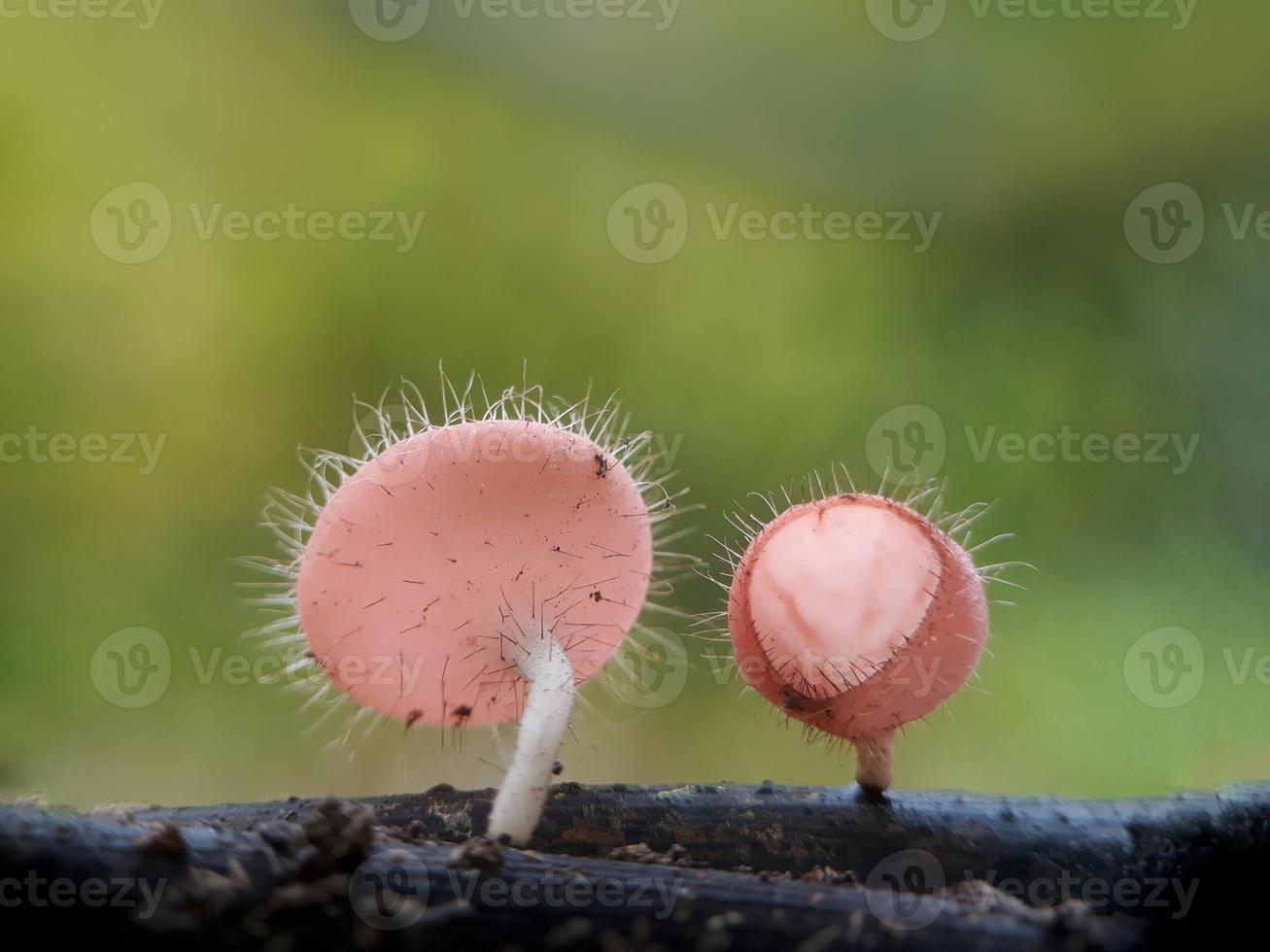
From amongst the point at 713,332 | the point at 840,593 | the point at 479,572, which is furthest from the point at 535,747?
the point at 713,332

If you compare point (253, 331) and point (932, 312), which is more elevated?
point (932, 312)

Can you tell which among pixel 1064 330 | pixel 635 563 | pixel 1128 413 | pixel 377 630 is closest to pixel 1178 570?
pixel 1128 413

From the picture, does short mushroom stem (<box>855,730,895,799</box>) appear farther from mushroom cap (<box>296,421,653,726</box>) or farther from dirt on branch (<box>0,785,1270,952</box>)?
mushroom cap (<box>296,421,653,726</box>)

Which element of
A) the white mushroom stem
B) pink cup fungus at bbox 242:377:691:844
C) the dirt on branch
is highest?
pink cup fungus at bbox 242:377:691:844

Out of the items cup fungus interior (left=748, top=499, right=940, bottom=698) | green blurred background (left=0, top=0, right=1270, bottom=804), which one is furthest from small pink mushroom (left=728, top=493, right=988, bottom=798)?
green blurred background (left=0, top=0, right=1270, bottom=804)

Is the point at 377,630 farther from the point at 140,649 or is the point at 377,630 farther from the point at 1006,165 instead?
the point at 1006,165

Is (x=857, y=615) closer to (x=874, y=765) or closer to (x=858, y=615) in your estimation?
(x=858, y=615)
